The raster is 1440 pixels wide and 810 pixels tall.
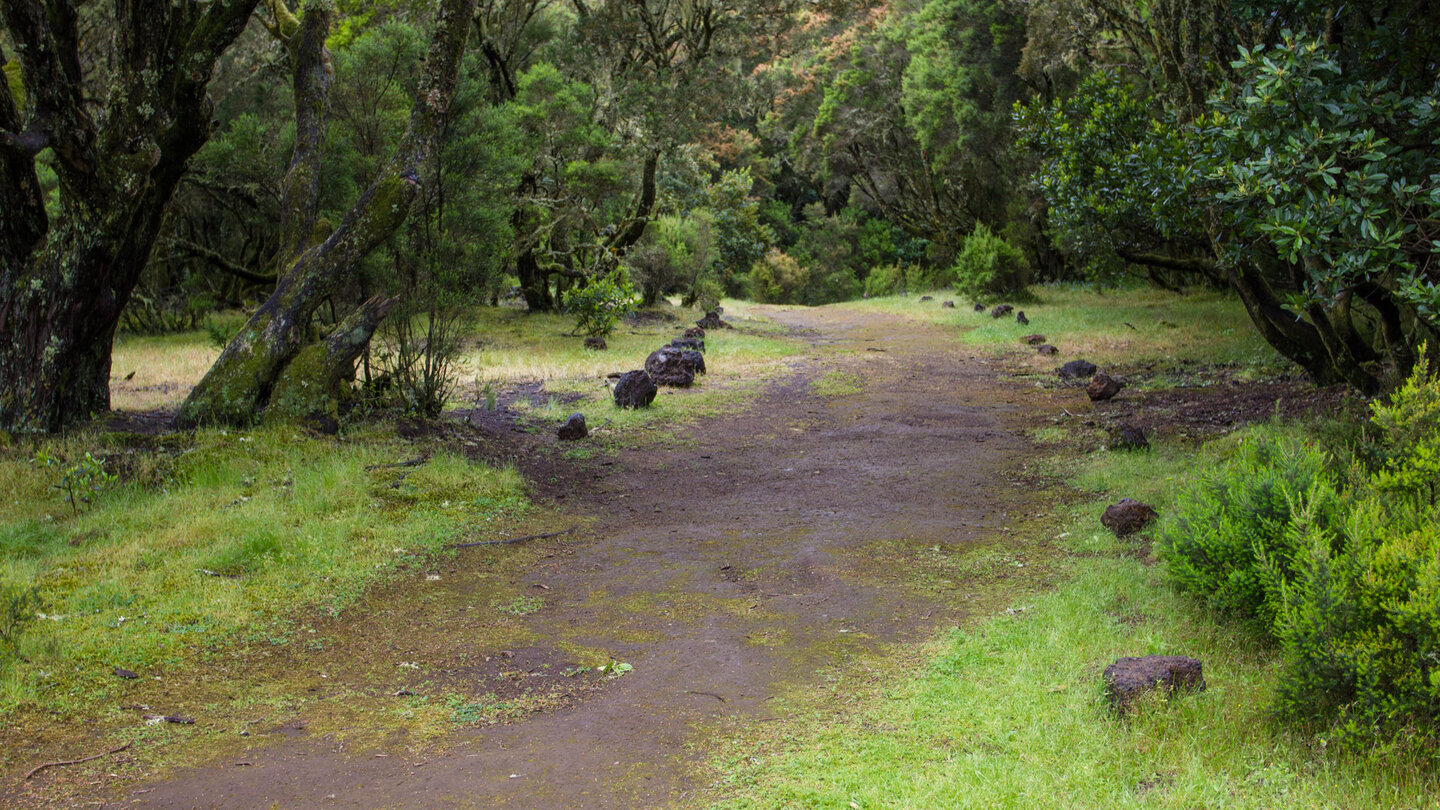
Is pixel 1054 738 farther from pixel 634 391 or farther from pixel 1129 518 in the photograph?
pixel 634 391

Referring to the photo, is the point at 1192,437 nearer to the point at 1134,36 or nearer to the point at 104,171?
the point at 1134,36

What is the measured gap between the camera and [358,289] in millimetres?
11039

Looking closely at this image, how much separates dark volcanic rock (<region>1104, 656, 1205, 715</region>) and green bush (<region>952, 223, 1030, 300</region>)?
21659 mm

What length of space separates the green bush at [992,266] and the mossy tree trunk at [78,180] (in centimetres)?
1915

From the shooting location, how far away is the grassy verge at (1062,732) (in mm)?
3439

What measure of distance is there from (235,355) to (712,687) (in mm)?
6555

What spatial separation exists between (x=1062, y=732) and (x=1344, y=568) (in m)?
1.21

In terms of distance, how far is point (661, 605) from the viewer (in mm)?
5789

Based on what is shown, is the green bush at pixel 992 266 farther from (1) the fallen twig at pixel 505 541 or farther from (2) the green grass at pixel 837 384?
(1) the fallen twig at pixel 505 541

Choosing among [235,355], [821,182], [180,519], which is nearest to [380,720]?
[180,519]

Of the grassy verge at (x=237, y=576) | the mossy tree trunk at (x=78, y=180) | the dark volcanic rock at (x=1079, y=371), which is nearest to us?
the grassy verge at (x=237, y=576)

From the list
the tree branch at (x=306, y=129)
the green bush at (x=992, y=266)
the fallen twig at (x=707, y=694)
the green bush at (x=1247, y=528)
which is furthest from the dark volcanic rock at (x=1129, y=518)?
the green bush at (x=992, y=266)

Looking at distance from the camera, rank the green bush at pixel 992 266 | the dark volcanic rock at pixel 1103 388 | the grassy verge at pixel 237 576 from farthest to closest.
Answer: the green bush at pixel 992 266 → the dark volcanic rock at pixel 1103 388 → the grassy verge at pixel 237 576

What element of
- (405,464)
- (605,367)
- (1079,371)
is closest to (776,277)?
(605,367)
